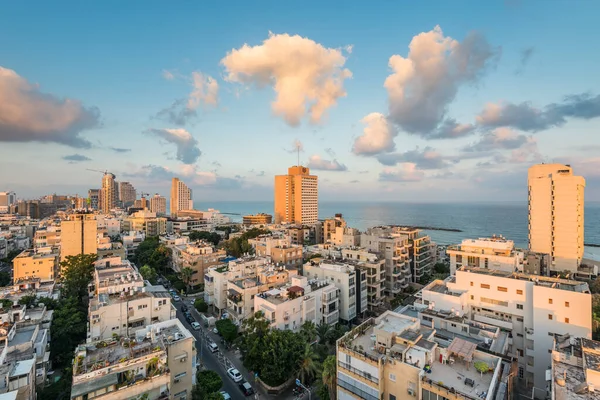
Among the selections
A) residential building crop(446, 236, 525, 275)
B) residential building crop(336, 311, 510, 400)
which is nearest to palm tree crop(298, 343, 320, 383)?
residential building crop(336, 311, 510, 400)

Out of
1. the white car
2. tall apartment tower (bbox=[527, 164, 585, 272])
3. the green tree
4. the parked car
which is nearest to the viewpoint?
the parked car

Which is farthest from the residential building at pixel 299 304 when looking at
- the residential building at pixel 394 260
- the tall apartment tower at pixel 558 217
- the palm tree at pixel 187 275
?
the tall apartment tower at pixel 558 217

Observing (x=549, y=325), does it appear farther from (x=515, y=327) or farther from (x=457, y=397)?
(x=457, y=397)

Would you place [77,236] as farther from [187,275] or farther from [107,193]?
[107,193]

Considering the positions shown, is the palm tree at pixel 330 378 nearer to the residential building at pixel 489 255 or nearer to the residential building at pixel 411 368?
the residential building at pixel 411 368

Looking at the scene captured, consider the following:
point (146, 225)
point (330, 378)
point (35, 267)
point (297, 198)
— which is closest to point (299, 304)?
point (330, 378)

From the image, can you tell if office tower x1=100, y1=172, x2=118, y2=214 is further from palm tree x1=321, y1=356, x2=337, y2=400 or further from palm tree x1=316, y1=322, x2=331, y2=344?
palm tree x1=321, y1=356, x2=337, y2=400

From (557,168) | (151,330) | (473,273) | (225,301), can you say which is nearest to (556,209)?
(557,168)
